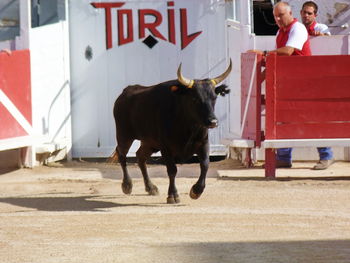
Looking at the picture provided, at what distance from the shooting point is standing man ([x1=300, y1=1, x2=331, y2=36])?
38.3 feet

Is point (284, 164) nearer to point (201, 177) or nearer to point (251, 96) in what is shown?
point (251, 96)

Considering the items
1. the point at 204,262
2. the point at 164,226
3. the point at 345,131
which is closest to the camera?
the point at 204,262

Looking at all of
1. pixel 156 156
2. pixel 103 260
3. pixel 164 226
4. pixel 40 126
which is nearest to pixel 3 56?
pixel 40 126

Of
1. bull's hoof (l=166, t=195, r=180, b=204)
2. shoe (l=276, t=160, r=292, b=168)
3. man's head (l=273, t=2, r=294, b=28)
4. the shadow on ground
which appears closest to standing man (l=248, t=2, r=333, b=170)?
man's head (l=273, t=2, r=294, b=28)

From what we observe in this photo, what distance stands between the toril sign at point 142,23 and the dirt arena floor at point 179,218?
166cm

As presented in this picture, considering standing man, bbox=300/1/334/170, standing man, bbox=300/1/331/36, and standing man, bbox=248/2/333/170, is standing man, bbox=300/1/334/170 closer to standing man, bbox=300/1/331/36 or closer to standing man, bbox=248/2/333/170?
standing man, bbox=300/1/331/36

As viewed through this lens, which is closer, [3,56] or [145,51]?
[3,56]

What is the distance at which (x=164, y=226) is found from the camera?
27.1 ft

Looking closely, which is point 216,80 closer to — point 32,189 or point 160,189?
point 160,189

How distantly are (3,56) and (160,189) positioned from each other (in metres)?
2.46

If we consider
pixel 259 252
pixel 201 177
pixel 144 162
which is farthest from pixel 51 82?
pixel 259 252

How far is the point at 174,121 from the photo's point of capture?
9.74m

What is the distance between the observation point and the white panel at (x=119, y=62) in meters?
13.0

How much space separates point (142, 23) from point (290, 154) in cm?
225
